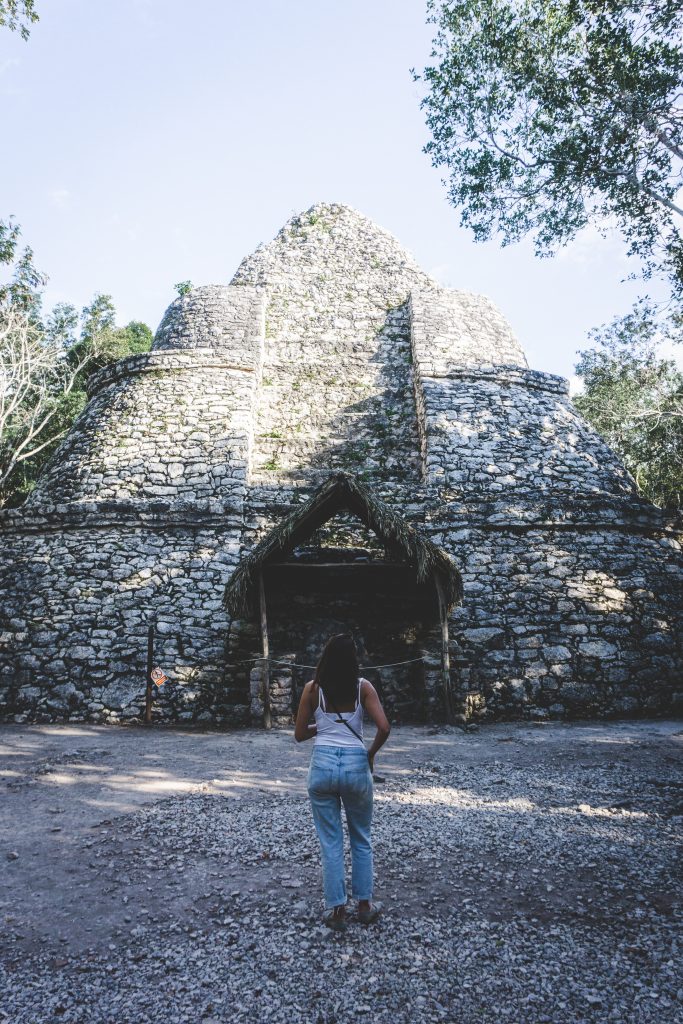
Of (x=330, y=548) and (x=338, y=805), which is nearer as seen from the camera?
(x=338, y=805)

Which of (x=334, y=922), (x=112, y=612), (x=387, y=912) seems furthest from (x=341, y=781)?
(x=112, y=612)

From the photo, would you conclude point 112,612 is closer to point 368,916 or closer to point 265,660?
point 265,660

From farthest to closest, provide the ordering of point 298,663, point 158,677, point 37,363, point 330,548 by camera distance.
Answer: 1. point 37,363
2. point 330,548
3. point 298,663
4. point 158,677

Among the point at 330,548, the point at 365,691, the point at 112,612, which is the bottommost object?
the point at 365,691

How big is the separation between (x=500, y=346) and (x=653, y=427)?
6.46 meters

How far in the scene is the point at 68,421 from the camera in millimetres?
23234

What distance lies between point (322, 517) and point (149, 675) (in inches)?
136

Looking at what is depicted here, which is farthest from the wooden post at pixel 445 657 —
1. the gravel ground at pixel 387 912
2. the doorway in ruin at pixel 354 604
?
the gravel ground at pixel 387 912

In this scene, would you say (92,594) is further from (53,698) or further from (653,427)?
(653,427)

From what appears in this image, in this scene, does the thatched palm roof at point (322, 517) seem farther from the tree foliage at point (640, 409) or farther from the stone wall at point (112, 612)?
the tree foliage at point (640, 409)

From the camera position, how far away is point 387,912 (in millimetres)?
3133

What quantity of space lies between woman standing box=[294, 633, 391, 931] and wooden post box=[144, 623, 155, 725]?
5908 millimetres

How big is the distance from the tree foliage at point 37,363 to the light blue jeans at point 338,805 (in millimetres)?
18640

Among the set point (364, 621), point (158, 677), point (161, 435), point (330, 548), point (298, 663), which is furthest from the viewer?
point (161, 435)
